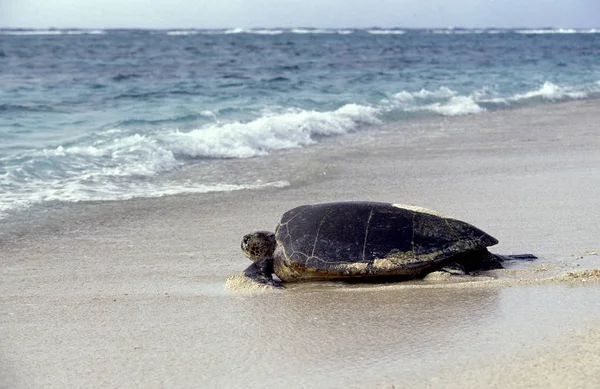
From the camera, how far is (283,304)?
14.5 feet

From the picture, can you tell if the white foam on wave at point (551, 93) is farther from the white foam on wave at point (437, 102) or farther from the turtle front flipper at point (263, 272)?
the turtle front flipper at point (263, 272)

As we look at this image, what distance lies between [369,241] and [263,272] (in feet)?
2.42

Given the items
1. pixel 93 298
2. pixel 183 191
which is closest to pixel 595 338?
pixel 93 298

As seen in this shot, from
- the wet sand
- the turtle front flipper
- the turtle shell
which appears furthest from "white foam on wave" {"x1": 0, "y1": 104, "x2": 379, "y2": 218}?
the turtle shell

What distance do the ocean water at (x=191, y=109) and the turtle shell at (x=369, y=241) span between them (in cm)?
323

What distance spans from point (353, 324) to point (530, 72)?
78.6 ft

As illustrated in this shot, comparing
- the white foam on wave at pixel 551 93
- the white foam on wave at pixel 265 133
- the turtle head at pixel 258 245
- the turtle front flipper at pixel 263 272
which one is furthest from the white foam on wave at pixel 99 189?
the white foam on wave at pixel 551 93

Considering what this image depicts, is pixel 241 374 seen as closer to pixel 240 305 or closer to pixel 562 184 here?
pixel 240 305

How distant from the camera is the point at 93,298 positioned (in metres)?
4.63

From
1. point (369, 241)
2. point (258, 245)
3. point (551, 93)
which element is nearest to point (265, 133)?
point (258, 245)

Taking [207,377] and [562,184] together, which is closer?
[207,377]

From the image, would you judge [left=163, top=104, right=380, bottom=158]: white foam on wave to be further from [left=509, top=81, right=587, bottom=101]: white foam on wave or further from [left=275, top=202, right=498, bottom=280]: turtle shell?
[left=509, top=81, right=587, bottom=101]: white foam on wave

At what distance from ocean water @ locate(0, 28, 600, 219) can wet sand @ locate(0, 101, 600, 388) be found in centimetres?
127

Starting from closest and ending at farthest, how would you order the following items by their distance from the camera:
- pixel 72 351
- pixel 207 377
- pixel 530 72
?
1. pixel 207 377
2. pixel 72 351
3. pixel 530 72
